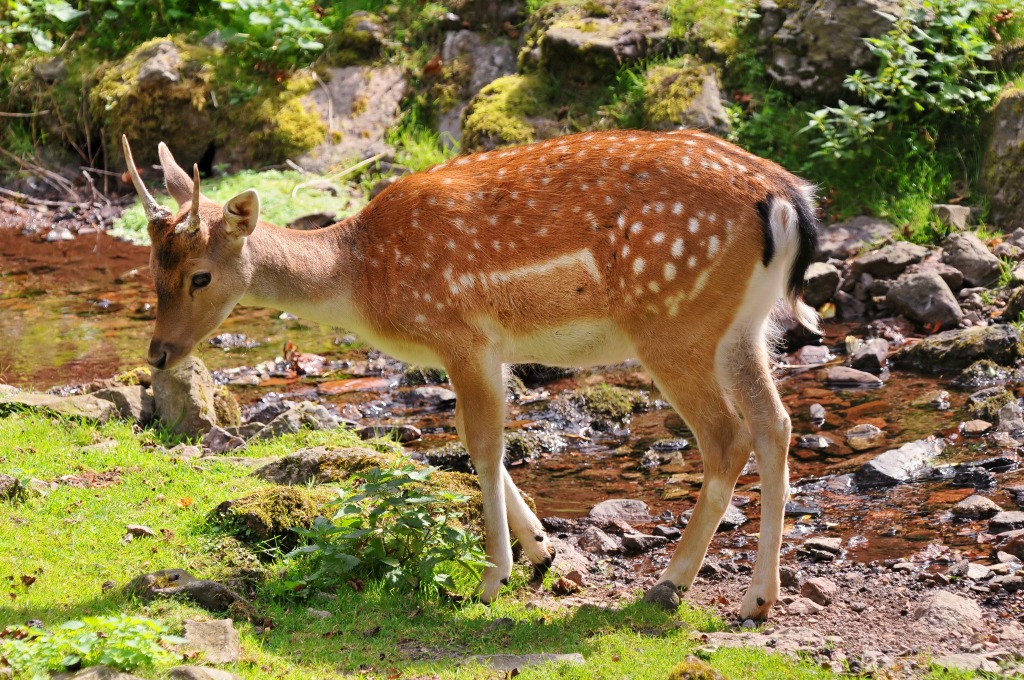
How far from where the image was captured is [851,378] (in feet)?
33.0

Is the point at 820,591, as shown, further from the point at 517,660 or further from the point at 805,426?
the point at 805,426

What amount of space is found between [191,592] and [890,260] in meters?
8.33

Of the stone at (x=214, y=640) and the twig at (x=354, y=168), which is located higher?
the twig at (x=354, y=168)

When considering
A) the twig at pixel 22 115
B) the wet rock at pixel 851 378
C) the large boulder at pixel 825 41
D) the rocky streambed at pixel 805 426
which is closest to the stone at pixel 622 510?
the rocky streambed at pixel 805 426

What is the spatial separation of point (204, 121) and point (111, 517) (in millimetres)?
11347

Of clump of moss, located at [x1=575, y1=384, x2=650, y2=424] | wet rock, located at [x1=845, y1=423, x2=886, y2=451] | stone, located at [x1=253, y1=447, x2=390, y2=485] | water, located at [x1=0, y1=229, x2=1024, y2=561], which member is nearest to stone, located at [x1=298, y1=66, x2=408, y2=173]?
water, located at [x1=0, y1=229, x2=1024, y2=561]

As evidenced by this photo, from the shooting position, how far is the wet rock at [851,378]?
1000cm

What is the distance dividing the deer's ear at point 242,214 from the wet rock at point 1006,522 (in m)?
4.76

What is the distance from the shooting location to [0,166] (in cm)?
1761

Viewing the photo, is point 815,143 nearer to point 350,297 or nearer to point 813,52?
point 813,52

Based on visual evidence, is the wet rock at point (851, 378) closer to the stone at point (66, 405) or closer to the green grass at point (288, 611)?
the green grass at point (288, 611)

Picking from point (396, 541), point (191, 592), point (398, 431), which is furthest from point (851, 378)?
point (191, 592)

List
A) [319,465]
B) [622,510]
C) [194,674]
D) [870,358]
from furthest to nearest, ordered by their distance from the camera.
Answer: [870,358]
[622,510]
[319,465]
[194,674]

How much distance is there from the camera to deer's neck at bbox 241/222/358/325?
6.82 m
